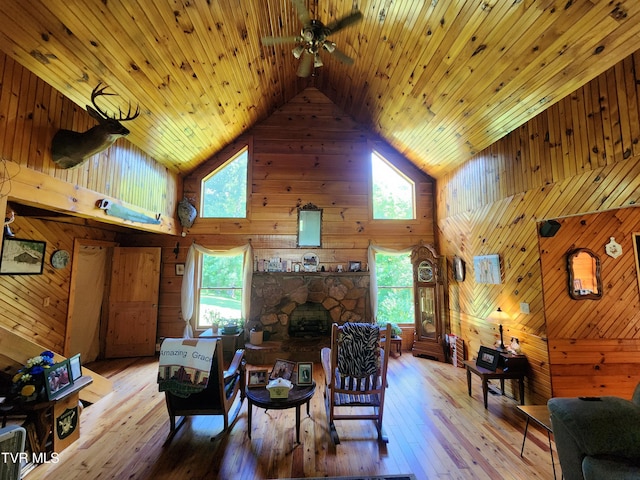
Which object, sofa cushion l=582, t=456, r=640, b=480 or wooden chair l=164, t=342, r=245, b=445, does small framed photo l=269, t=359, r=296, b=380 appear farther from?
sofa cushion l=582, t=456, r=640, b=480

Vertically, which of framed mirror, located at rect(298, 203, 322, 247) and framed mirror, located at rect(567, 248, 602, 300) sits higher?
framed mirror, located at rect(298, 203, 322, 247)

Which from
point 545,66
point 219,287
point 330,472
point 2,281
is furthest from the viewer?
point 219,287

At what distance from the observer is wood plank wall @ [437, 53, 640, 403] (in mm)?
2551

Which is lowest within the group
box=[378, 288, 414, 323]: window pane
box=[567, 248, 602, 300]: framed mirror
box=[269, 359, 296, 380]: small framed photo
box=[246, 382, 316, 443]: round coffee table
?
box=[246, 382, 316, 443]: round coffee table

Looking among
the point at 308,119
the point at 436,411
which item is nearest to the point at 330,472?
the point at 436,411

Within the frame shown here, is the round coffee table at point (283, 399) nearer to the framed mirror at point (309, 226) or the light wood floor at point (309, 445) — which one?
the light wood floor at point (309, 445)

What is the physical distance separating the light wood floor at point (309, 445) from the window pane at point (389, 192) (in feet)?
11.4

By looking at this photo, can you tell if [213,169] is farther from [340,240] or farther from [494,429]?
[494,429]

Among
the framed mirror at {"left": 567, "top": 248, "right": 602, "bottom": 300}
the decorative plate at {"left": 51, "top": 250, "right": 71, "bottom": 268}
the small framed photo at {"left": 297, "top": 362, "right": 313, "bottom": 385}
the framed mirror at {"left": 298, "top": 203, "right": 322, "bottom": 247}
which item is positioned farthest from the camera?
the framed mirror at {"left": 298, "top": 203, "right": 322, "bottom": 247}

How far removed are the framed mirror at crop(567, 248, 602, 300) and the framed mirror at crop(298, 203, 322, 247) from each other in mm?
3832

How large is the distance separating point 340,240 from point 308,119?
2726 mm

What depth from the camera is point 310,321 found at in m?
5.35

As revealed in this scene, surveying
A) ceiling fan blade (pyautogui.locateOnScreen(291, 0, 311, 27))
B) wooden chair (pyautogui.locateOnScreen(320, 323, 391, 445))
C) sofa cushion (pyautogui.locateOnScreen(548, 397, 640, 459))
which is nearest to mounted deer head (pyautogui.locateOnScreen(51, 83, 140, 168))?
ceiling fan blade (pyautogui.locateOnScreen(291, 0, 311, 27))

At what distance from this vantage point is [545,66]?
9.05ft
